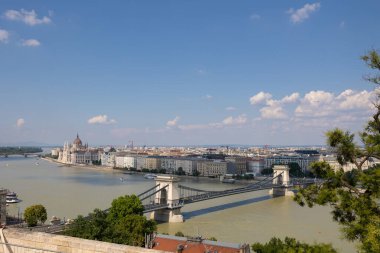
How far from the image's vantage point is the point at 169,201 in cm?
2280

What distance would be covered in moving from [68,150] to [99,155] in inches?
277

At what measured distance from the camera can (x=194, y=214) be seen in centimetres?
2350

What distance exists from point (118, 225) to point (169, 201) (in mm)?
9021

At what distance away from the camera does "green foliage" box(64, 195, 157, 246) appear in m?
11.1

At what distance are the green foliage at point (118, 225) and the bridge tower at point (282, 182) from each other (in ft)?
74.6

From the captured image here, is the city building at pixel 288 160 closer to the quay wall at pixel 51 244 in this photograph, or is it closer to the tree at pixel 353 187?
the tree at pixel 353 187

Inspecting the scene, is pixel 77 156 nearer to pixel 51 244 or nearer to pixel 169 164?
pixel 169 164

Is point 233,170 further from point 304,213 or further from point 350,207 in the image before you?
point 350,207

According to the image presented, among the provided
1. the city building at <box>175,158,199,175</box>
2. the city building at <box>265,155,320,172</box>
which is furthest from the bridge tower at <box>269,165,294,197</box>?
the city building at <box>265,155,320,172</box>

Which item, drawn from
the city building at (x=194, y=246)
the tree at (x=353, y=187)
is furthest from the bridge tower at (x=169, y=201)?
the tree at (x=353, y=187)

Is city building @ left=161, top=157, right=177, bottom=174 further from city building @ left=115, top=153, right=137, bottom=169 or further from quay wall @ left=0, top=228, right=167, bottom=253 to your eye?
quay wall @ left=0, top=228, right=167, bottom=253

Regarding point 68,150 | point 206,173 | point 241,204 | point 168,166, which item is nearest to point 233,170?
point 206,173

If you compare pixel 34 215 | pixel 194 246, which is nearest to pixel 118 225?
pixel 194 246

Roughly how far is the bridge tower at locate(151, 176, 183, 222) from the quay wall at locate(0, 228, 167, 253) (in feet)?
57.3
